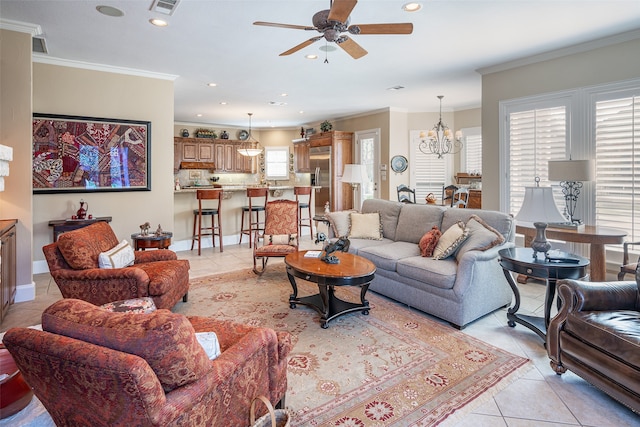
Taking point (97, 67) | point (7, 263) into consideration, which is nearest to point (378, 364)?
point (7, 263)

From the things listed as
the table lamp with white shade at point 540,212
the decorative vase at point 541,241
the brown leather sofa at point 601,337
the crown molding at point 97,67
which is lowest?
the brown leather sofa at point 601,337

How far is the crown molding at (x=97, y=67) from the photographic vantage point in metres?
4.49

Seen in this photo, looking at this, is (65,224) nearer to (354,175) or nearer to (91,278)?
(91,278)

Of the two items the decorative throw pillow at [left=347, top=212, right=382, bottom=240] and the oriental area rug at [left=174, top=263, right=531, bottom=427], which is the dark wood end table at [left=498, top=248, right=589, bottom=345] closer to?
the oriental area rug at [left=174, top=263, right=531, bottom=427]

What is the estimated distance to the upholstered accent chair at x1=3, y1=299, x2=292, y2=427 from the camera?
113 centimetres

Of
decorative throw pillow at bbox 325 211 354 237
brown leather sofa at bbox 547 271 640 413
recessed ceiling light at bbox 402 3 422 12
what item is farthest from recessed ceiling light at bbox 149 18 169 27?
brown leather sofa at bbox 547 271 640 413

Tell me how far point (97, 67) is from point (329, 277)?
4.30m

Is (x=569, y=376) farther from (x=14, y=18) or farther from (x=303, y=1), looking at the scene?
(x=14, y=18)

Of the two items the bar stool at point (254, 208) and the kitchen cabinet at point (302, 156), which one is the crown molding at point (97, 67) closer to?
the bar stool at point (254, 208)

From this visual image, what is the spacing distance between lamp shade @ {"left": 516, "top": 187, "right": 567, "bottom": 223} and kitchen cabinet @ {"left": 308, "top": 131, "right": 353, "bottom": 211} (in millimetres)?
6059

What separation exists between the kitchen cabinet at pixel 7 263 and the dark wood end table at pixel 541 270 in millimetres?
4199

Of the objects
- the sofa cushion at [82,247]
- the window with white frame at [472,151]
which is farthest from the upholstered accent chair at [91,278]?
the window with white frame at [472,151]

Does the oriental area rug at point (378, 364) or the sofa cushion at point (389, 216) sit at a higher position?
the sofa cushion at point (389, 216)

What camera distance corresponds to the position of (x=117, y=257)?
3.14m
